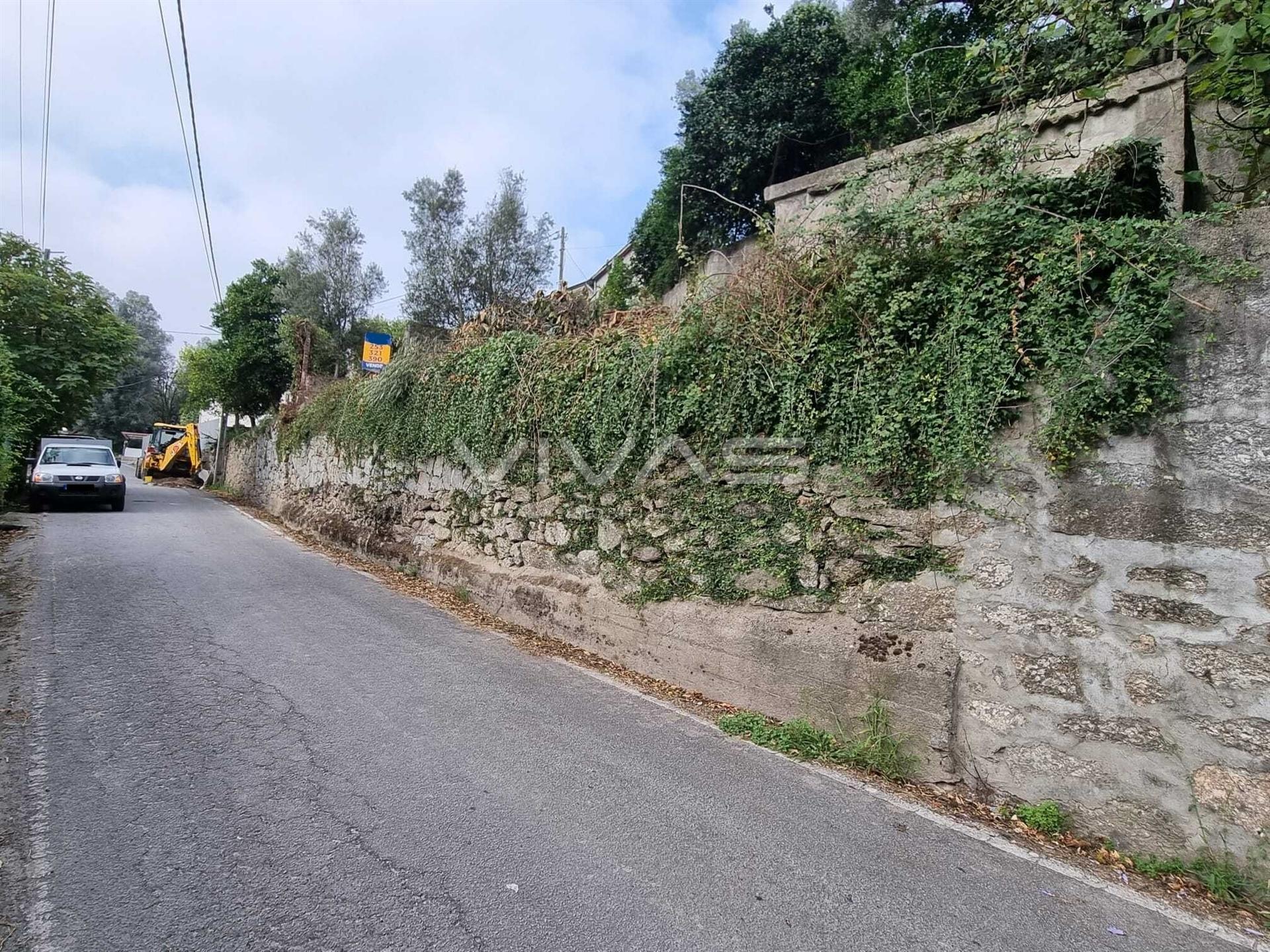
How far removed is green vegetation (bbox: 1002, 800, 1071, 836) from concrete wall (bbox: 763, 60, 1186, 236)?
363 cm

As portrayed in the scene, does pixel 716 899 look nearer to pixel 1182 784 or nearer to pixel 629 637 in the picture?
pixel 1182 784

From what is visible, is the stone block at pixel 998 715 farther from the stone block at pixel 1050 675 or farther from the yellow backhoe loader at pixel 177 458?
the yellow backhoe loader at pixel 177 458

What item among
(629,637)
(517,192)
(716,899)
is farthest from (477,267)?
(716,899)

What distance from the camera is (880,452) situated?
13.0ft

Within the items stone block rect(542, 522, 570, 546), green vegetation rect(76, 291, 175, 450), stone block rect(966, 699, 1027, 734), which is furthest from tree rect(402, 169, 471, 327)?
green vegetation rect(76, 291, 175, 450)

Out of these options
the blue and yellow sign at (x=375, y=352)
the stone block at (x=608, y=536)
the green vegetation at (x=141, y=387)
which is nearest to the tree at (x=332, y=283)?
the blue and yellow sign at (x=375, y=352)

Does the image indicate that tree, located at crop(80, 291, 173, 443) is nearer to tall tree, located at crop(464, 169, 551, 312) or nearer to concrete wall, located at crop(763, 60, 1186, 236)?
tall tree, located at crop(464, 169, 551, 312)

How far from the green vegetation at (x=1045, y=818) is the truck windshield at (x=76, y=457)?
1779 cm

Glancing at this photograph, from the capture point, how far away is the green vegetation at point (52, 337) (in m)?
13.7

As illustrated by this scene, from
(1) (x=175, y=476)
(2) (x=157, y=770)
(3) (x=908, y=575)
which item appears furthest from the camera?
(1) (x=175, y=476)

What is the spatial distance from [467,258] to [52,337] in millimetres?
9311

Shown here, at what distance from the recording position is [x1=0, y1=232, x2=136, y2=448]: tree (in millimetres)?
13805

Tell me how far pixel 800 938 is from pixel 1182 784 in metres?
1.97

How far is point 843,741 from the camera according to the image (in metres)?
3.97
